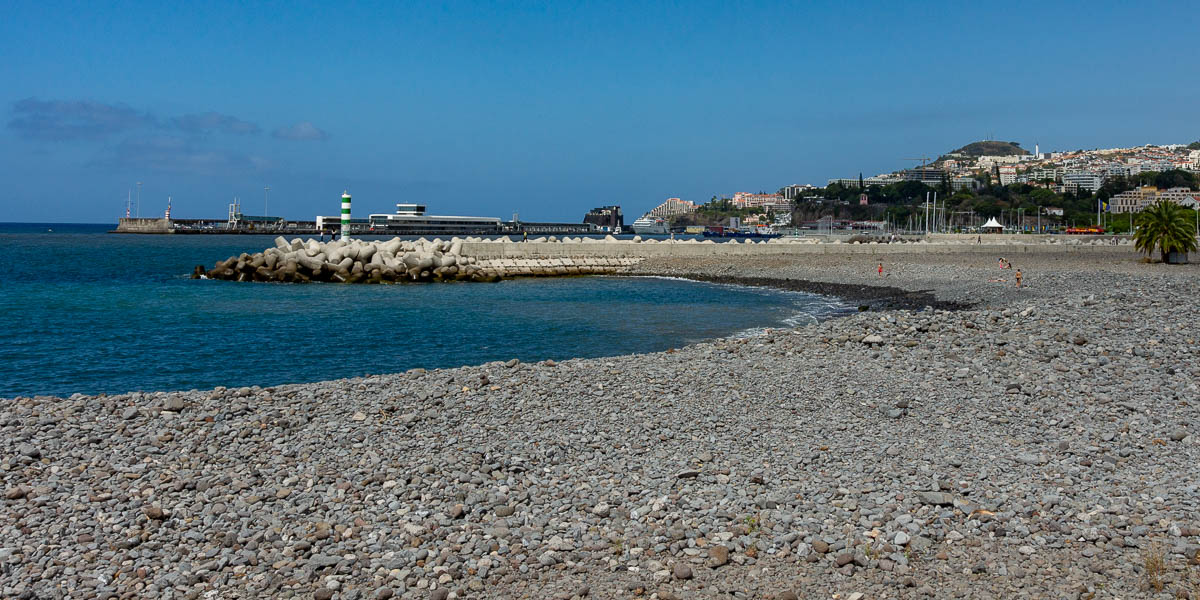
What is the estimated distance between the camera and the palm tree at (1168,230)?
3625 cm

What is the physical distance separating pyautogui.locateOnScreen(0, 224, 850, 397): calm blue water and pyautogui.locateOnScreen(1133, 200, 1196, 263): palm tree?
18.8m

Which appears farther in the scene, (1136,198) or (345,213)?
(1136,198)

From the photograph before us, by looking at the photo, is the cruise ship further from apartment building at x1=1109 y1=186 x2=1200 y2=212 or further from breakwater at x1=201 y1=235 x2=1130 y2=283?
breakwater at x1=201 y1=235 x2=1130 y2=283

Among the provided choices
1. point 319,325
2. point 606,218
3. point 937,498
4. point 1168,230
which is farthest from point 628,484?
point 606,218

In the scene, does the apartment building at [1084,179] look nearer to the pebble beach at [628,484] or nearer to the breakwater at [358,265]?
the breakwater at [358,265]

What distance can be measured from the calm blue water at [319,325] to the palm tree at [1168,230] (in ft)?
61.8

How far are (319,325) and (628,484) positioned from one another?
14.9 meters

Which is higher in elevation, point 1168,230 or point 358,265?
point 1168,230

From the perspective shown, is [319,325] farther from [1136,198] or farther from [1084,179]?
[1084,179]

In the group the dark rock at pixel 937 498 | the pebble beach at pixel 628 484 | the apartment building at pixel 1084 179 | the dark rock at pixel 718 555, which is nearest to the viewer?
the pebble beach at pixel 628 484

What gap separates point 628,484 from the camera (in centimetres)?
627

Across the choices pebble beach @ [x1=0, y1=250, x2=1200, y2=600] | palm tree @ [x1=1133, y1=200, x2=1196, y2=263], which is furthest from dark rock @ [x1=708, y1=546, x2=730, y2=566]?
palm tree @ [x1=1133, y1=200, x2=1196, y2=263]

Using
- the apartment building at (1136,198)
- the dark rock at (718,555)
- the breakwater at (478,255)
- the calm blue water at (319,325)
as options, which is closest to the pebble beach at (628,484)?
the dark rock at (718,555)

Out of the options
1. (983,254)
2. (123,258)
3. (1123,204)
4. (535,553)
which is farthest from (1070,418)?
(1123,204)
